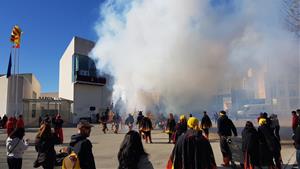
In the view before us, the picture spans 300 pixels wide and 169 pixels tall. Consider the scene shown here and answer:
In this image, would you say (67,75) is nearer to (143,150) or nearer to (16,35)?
(16,35)

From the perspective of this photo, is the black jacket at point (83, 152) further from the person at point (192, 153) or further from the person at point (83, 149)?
the person at point (192, 153)

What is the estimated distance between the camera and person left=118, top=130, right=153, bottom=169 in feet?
11.3

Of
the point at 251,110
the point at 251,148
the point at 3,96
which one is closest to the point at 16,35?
the point at 3,96

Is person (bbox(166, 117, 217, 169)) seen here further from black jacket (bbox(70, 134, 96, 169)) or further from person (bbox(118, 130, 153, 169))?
black jacket (bbox(70, 134, 96, 169))

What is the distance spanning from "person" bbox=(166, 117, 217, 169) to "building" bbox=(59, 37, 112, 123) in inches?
1570

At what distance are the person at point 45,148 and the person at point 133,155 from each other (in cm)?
263

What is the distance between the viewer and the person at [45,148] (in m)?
5.55

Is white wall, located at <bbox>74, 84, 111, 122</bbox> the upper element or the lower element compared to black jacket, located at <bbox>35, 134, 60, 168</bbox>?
upper

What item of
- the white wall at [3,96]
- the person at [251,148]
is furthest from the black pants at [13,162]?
the white wall at [3,96]

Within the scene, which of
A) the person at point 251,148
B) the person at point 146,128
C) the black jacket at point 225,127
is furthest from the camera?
the person at point 146,128

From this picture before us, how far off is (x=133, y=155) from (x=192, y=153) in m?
0.94

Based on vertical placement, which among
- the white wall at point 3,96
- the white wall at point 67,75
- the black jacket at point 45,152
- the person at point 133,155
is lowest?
the black jacket at point 45,152

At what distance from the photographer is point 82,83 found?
45094 mm

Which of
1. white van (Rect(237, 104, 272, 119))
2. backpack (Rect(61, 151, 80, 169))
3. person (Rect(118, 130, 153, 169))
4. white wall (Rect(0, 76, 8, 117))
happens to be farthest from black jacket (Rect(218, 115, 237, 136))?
white van (Rect(237, 104, 272, 119))
